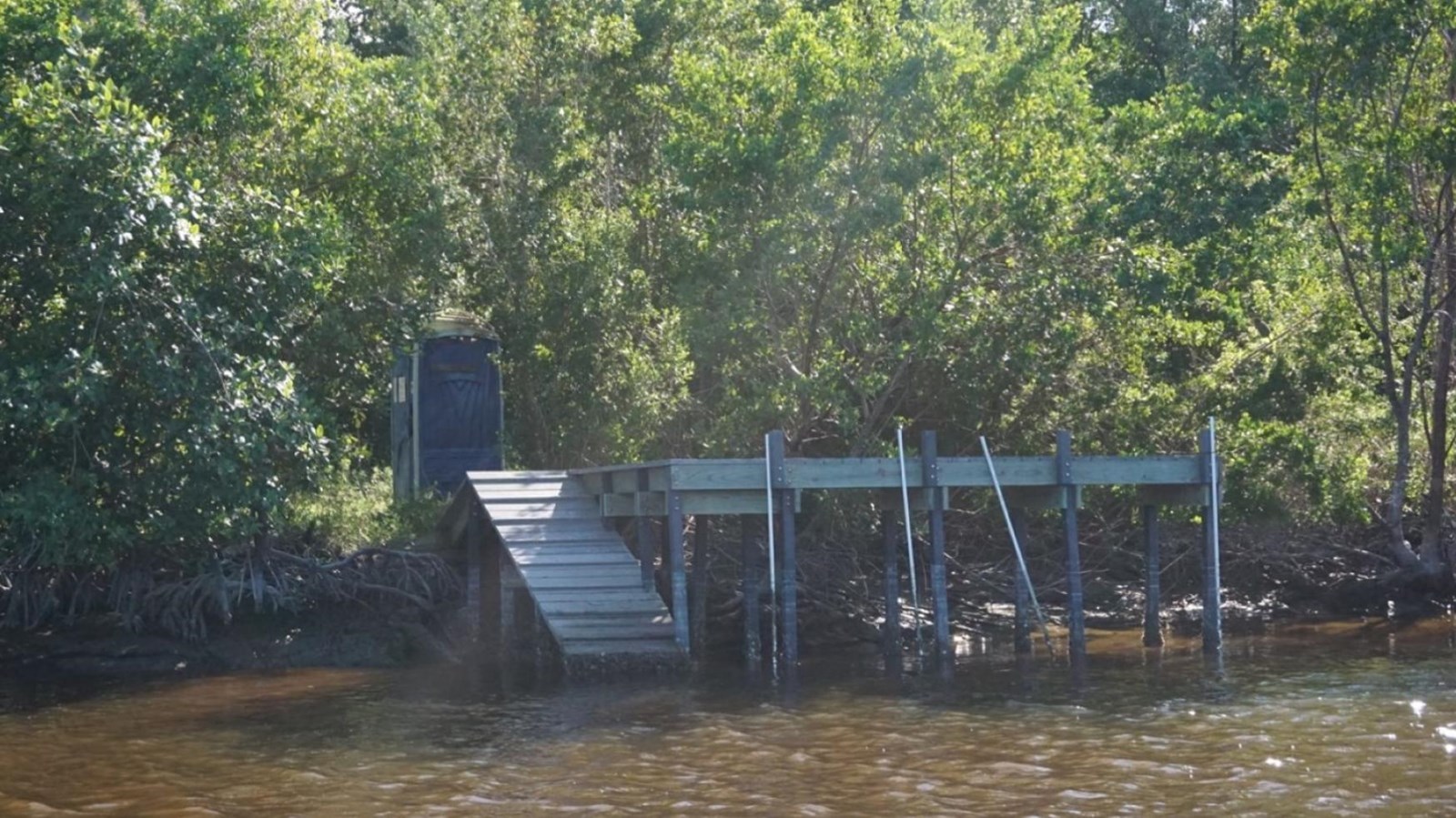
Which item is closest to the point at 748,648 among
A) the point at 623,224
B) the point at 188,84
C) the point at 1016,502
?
the point at 1016,502

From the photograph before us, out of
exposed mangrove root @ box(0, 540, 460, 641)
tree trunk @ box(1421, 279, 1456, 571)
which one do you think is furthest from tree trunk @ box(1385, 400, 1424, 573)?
exposed mangrove root @ box(0, 540, 460, 641)

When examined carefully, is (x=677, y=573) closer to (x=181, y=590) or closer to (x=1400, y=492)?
(x=181, y=590)

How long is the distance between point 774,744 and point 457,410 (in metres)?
8.73

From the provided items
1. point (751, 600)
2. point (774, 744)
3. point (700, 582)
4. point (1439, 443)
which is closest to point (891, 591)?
point (751, 600)

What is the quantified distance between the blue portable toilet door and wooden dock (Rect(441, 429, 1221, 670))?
152cm

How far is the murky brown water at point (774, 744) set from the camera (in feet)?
32.7

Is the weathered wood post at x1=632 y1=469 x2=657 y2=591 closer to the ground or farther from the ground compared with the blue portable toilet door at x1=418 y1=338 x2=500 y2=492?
closer to the ground

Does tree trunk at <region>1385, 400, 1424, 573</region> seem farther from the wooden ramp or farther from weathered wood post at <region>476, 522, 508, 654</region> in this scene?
weathered wood post at <region>476, 522, 508, 654</region>

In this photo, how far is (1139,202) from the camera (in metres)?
17.7

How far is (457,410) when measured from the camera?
63.4 feet

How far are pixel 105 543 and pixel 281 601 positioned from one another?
181 cm

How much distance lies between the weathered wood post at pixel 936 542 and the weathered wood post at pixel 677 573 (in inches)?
94.9

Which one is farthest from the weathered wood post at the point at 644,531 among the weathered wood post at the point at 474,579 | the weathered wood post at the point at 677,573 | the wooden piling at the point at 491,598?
the weathered wood post at the point at 474,579

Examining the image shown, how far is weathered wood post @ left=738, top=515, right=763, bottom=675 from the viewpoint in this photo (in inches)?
636
